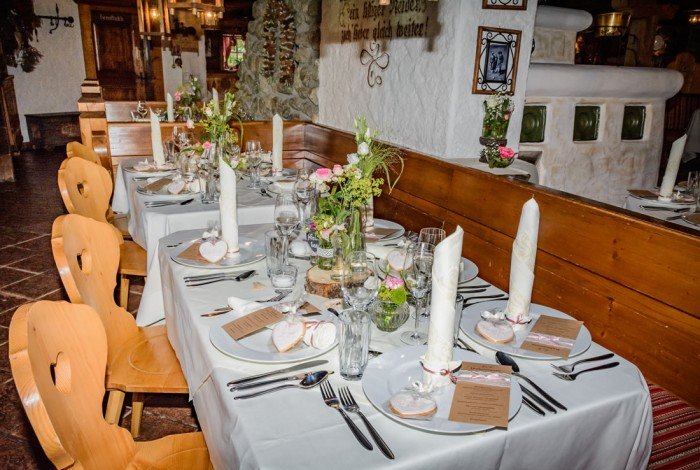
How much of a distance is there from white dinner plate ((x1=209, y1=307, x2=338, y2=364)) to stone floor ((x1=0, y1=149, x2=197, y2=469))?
1195mm

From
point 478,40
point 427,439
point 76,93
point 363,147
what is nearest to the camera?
point 427,439

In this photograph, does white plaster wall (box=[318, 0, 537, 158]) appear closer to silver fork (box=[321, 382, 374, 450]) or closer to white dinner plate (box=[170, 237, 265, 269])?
white dinner plate (box=[170, 237, 265, 269])

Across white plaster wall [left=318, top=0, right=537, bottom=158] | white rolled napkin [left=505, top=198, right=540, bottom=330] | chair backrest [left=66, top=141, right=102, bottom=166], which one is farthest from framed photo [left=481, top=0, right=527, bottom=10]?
chair backrest [left=66, top=141, right=102, bottom=166]

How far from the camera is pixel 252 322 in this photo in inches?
57.7

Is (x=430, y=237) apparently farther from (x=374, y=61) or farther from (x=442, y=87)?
(x=374, y=61)

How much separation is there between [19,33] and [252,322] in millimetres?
10080

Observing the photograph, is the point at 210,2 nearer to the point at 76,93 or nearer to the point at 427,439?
the point at 427,439

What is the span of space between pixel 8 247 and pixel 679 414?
16.1 feet

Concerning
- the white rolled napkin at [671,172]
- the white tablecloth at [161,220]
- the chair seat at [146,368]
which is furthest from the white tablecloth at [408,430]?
the white rolled napkin at [671,172]

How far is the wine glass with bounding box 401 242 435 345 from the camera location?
147 cm

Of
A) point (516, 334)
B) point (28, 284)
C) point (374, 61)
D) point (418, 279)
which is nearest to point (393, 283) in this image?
point (418, 279)

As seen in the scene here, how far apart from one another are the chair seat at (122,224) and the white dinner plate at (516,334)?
8.41ft

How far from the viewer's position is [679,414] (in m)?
1.65

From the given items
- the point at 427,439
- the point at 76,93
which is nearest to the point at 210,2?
the point at 427,439
